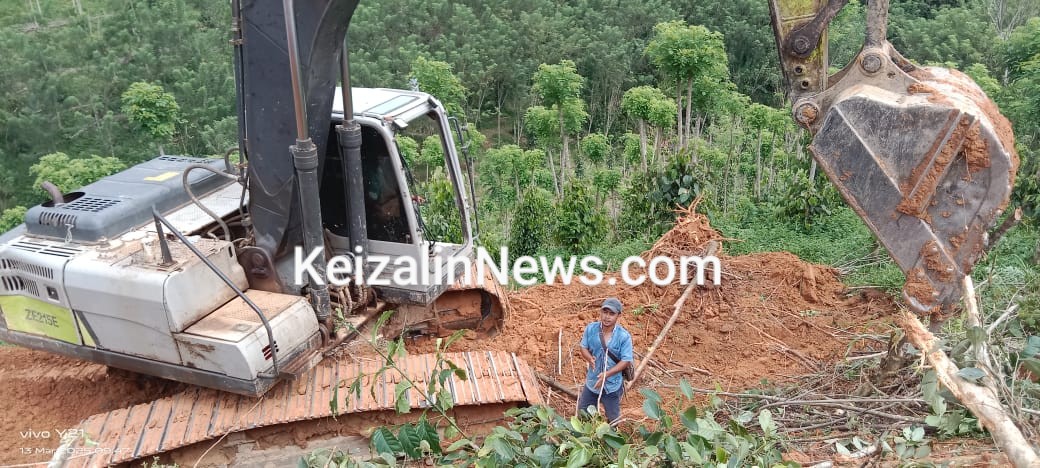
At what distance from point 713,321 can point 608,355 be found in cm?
213

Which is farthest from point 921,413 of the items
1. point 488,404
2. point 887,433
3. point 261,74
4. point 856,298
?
point 261,74

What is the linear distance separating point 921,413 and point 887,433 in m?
0.42

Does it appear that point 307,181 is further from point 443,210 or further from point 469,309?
point 443,210

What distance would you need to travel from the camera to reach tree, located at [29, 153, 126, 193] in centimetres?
1769

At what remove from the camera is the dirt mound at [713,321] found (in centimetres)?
587

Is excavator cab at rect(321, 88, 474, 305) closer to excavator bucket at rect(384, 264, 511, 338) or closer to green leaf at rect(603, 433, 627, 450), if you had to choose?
excavator bucket at rect(384, 264, 511, 338)

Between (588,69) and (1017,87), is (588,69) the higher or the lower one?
the lower one

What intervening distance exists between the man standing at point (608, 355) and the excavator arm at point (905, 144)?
163 centimetres

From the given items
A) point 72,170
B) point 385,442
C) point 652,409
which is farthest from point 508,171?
point 652,409

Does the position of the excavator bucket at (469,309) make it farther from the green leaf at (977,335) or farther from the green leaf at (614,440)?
the green leaf at (977,335)

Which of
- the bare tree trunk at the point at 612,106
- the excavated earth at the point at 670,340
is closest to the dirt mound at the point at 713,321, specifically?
the excavated earth at the point at 670,340

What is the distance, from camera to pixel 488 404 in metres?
4.72

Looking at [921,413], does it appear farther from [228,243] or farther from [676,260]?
[228,243]

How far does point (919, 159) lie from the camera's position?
10.7 ft
